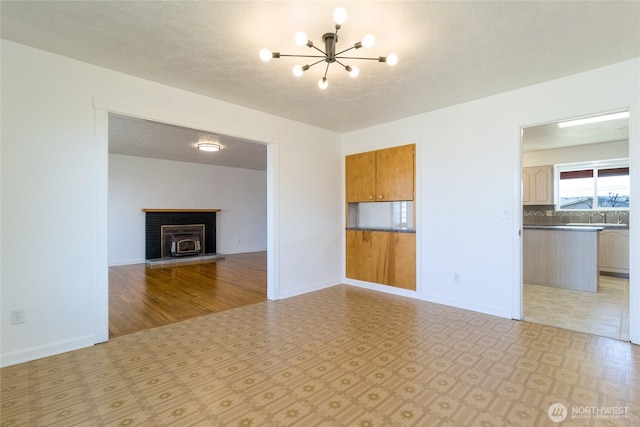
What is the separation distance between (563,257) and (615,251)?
62.8 inches

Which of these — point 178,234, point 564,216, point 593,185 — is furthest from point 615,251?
point 178,234

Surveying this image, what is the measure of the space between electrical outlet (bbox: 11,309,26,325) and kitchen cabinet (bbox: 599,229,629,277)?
8.10 m

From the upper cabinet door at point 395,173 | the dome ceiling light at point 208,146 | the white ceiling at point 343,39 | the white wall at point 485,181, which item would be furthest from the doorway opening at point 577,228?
the dome ceiling light at point 208,146

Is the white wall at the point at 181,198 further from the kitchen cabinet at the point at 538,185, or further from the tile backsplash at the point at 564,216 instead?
the tile backsplash at the point at 564,216

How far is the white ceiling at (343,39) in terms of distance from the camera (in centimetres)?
200

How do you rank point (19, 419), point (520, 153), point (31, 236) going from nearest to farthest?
point (19, 419) → point (31, 236) → point (520, 153)

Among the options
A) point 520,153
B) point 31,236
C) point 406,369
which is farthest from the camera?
point 520,153

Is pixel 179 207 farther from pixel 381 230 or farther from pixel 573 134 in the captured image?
pixel 573 134

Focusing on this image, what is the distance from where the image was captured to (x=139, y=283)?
528 cm

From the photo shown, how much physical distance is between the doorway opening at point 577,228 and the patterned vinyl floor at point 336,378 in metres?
0.91

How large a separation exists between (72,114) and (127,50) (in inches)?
30.5

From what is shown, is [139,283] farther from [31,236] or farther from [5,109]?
[5,109]

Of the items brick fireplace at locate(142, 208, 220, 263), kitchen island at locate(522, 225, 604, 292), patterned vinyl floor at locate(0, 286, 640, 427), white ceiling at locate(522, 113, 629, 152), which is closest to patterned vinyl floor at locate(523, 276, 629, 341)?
kitchen island at locate(522, 225, 604, 292)

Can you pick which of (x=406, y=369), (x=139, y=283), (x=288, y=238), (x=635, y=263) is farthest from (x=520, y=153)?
(x=139, y=283)
